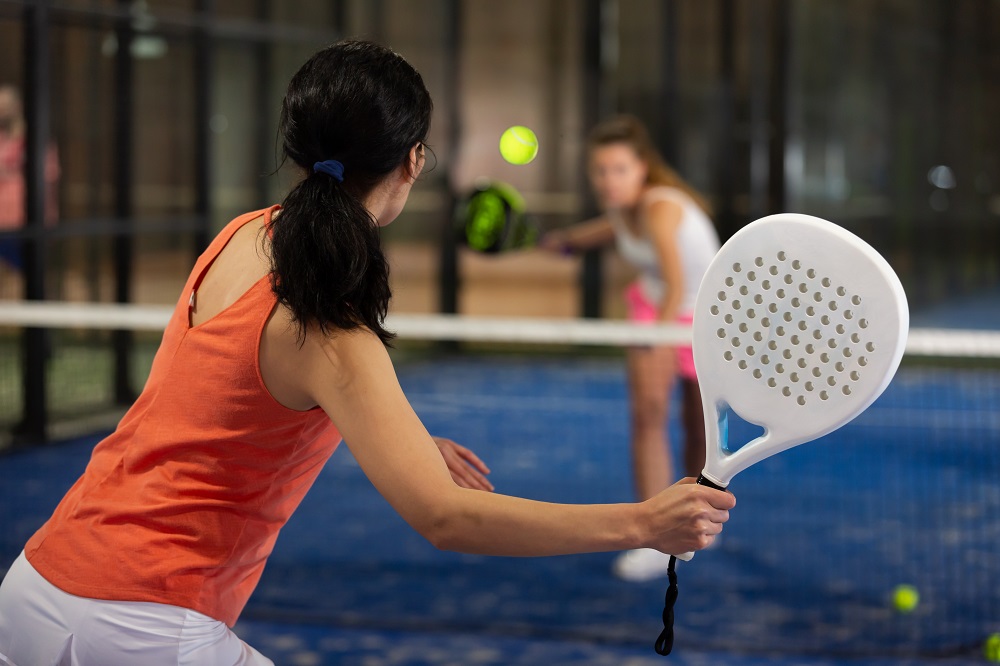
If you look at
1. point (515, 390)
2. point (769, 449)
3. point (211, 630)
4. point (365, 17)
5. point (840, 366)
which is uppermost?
point (365, 17)

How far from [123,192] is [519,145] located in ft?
15.1

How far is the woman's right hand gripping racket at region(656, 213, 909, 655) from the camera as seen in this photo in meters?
1.52

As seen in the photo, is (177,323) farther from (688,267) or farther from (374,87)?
(688,267)

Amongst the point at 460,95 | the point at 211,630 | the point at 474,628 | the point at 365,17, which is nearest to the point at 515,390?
the point at 460,95

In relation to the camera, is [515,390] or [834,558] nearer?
[834,558]

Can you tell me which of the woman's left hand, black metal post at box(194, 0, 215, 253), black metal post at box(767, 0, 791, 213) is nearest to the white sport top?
the woman's left hand

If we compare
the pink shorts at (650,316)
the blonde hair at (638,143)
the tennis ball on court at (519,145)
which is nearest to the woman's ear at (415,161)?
the tennis ball on court at (519,145)

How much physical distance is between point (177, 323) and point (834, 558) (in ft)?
11.7

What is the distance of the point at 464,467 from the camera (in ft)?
6.15

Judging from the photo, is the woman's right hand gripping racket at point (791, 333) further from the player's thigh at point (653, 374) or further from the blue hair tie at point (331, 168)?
the player's thigh at point (653, 374)

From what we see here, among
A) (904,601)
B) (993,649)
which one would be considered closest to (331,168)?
Answer: (993,649)

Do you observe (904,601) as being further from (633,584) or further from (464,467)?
(464,467)

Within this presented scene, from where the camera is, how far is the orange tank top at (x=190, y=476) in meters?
1.58

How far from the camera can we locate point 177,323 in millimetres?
1666
